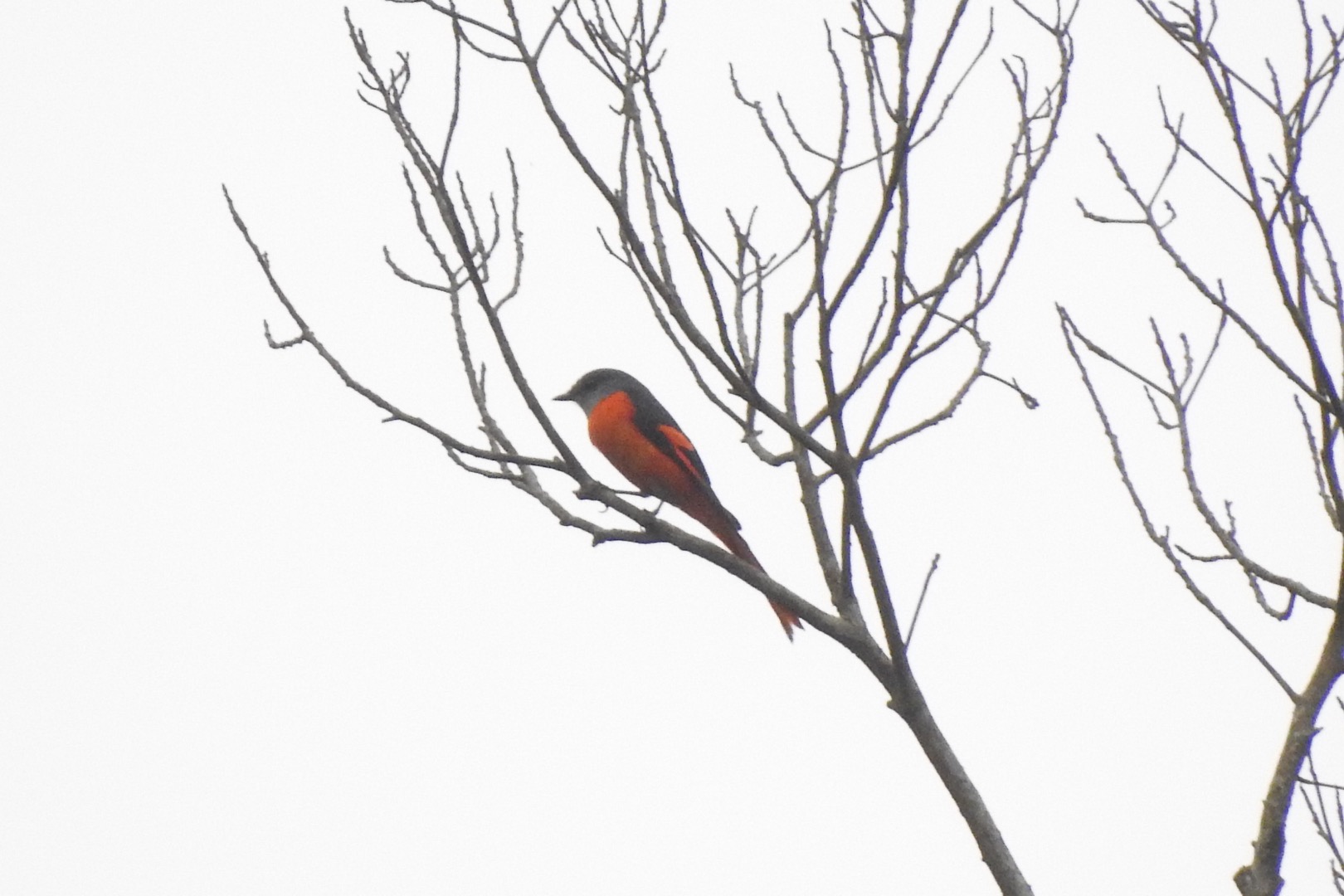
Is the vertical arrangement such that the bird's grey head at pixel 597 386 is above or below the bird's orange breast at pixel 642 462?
above

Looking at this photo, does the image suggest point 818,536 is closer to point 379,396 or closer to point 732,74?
point 379,396

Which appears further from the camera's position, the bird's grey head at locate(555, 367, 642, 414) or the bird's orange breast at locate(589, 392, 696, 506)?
the bird's grey head at locate(555, 367, 642, 414)

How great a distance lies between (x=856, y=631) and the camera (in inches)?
116

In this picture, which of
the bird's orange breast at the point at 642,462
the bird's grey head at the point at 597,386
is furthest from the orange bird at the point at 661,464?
the bird's grey head at the point at 597,386

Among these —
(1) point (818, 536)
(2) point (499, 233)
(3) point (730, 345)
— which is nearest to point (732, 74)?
(2) point (499, 233)

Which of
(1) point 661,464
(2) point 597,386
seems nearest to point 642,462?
(1) point 661,464

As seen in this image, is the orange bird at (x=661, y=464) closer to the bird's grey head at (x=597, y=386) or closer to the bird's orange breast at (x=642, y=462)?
the bird's orange breast at (x=642, y=462)

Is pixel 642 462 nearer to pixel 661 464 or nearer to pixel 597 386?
pixel 661 464

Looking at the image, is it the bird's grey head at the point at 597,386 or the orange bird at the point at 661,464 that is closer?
the orange bird at the point at 661,464

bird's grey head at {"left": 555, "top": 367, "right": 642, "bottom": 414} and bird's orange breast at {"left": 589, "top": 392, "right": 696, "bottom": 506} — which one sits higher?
bird's grey head at {"left": 555, "top": 367, "right": 642, "bottom": 414}

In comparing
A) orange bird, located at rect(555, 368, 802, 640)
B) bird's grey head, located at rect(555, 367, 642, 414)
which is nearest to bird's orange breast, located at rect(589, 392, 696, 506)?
orange bird, located at rect(555, 368, 802, 640)

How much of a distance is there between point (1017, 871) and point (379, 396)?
64.5 inches

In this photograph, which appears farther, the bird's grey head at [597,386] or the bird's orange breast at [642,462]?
the bird's grey head at [597,386]

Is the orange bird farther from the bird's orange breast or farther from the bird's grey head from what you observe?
the bird's grey head
